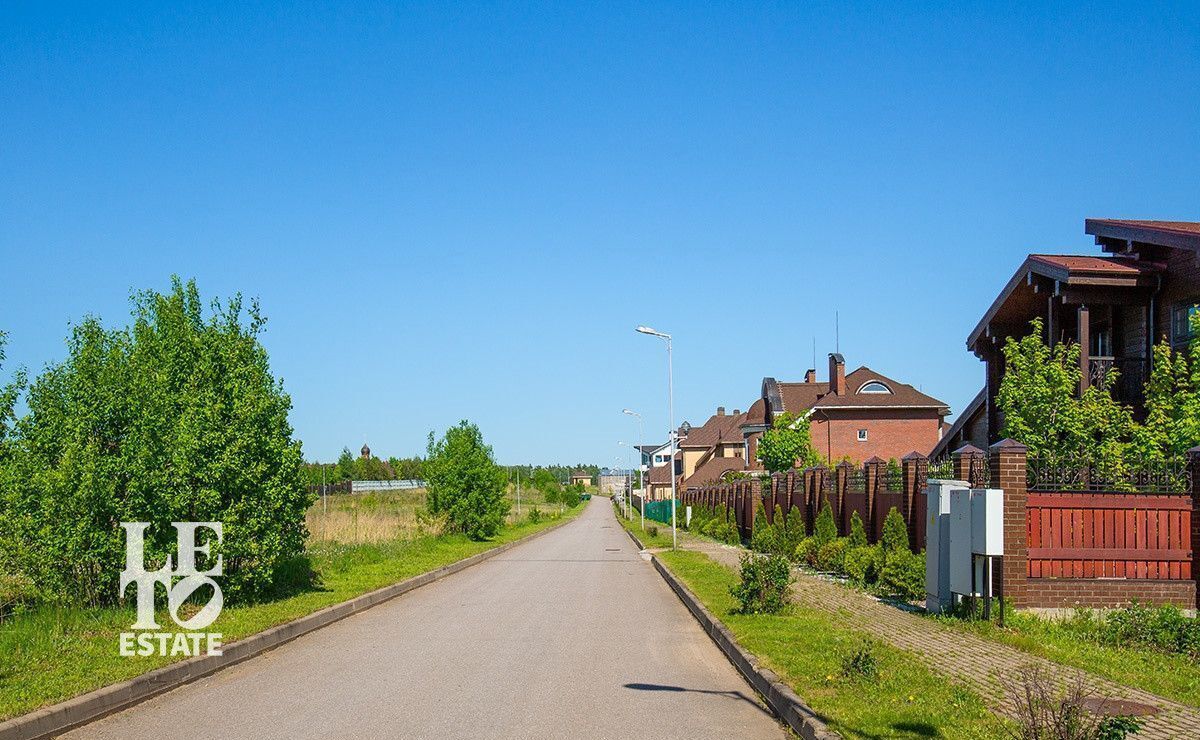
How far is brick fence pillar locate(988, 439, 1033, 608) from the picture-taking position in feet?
43.1

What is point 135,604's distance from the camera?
46.1ft

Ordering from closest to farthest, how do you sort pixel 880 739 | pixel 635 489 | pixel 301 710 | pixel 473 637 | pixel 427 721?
pixel 880 739, pixel 427 721, pixel 301 710, pixel 473 637, pixel 635 489

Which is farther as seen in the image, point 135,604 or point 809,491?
point 809,491

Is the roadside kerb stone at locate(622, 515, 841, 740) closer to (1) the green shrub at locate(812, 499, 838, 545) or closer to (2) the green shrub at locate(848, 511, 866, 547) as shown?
(2) the green shrub at locate(848, 511, 866, 547)

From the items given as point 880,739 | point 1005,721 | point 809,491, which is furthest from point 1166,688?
point 809,491

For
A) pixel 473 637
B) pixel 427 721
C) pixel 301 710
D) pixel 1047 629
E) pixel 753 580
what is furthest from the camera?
pixel 753 580

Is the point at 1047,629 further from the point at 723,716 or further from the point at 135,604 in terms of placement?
the point at 135,604

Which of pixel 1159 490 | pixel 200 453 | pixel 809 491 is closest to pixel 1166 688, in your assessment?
pixel 1159 490

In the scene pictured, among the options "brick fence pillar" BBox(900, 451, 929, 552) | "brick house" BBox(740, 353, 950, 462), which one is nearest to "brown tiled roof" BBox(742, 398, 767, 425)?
"brick house" BBox(740, 353, 950, 462)

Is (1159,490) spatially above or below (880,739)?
above

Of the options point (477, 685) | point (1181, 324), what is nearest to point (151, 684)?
point (477, 685)

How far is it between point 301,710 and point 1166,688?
737 centimetres

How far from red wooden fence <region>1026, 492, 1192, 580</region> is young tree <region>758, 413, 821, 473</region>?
3370 cm

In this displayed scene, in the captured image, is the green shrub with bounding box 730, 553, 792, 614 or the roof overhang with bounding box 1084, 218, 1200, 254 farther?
the roof overhang with bounding box 1084, 218, 1200, 254
